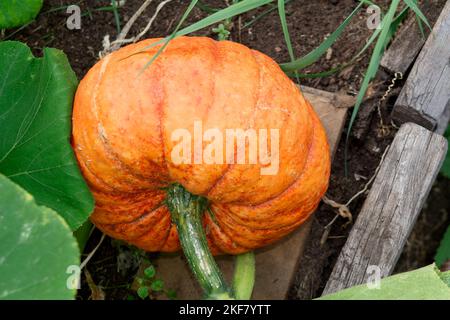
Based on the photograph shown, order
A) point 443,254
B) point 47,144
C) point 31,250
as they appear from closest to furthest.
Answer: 1. point 31,250
2. point 47,144
3. point 443,254

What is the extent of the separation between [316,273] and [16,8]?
1302mm

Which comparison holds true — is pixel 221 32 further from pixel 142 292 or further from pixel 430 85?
pixel 142 292

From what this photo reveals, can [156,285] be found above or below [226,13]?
below

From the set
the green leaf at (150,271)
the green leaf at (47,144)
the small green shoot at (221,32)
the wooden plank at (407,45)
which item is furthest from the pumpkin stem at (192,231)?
the wooden plank at (407,45)

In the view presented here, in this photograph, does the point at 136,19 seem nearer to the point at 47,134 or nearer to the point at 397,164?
the point at 47,134

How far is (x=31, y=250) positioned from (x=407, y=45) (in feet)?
5.05

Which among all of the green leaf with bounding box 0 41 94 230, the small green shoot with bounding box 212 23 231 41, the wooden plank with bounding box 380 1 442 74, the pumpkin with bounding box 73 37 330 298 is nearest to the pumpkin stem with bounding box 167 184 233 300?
the pumpkin with bounding box 73 37 330 298

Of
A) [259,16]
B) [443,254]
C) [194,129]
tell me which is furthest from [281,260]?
[259,16]

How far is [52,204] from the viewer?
6.77 ft

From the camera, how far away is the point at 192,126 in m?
1.93

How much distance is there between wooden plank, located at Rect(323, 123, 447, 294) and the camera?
2.37 meters

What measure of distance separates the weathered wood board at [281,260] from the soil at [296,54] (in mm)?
63

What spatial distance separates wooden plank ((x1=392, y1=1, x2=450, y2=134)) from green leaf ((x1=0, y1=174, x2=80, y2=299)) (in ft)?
4.23

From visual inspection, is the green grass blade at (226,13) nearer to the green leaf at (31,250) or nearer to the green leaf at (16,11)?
the green leaf at (31,250)
